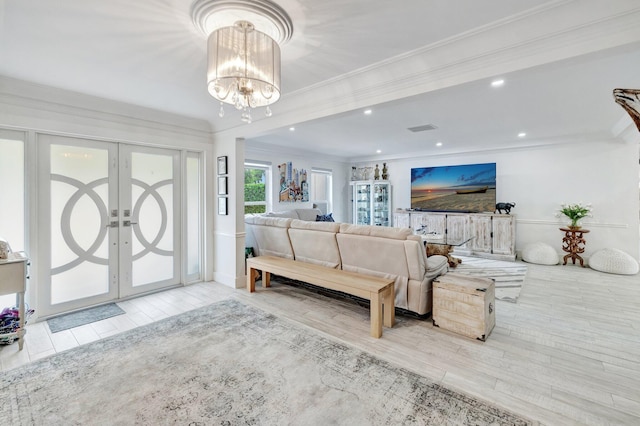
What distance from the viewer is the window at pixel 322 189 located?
25.9 ft

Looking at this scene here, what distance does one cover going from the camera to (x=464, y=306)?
277 cm

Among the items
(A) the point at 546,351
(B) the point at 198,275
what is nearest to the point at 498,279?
(A) the point at 546,351

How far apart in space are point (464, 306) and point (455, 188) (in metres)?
4.85

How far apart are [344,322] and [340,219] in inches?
219

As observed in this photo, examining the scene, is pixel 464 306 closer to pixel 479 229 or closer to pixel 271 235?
pixel 271 235

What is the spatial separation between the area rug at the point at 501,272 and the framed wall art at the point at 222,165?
14.0 ft

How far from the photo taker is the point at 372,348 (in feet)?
8.42

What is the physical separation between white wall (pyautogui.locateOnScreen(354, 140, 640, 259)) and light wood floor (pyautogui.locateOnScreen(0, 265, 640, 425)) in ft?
5.54

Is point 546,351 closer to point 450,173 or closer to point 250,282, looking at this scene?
point 250,282

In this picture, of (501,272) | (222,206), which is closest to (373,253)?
(222,206)

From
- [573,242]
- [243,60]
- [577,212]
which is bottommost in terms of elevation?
[573,242]

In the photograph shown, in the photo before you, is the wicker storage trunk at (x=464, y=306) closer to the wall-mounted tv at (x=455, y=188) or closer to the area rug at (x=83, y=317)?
the area rug at (x=83, y=317)

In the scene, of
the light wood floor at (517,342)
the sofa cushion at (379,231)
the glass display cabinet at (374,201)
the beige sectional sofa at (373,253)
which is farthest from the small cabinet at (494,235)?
the sofa cushion at (379,231)

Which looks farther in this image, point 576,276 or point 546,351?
point 576,276
